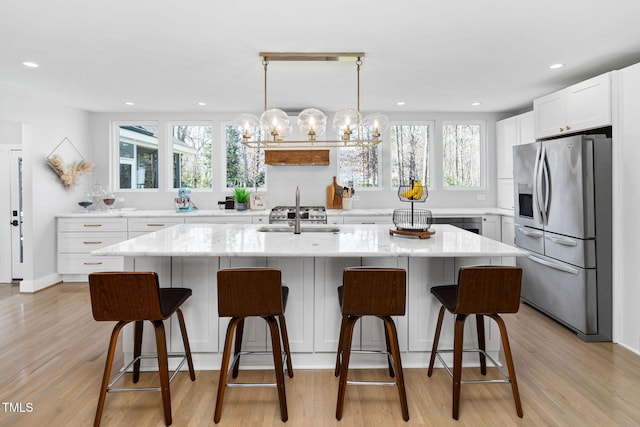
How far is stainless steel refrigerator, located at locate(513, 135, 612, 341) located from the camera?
9.86 feet

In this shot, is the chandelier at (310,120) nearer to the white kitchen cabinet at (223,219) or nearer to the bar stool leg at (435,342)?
the bar stool leg at (435,342)

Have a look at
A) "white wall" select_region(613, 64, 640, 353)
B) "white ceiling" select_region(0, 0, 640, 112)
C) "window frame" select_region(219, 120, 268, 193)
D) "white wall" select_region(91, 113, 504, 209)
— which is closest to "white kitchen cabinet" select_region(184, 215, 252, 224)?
"white wall" select_region(91, 113, 504, 209)

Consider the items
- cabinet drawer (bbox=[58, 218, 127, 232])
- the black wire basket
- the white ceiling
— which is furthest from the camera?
cabinet drawer (bbox=[58, 218, 127, 232])

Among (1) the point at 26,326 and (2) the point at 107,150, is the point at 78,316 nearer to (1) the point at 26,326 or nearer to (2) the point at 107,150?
(1) the point at 26,326

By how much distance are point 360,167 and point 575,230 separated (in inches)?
120

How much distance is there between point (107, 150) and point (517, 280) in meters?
5.56

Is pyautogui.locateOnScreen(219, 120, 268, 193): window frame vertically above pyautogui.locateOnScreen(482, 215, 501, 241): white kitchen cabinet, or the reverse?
pyautogui.locateOnScreen(219, 120, 268, 193): window frame

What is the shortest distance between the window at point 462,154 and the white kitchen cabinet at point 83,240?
182 inches

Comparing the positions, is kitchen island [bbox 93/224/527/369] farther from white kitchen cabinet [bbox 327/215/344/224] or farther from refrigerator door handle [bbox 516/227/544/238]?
white kitchen cabinet [bbox 327/215/344/224]

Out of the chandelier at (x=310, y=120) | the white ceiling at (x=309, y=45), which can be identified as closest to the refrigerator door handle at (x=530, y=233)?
the white ceiling at (x=309, y=45)

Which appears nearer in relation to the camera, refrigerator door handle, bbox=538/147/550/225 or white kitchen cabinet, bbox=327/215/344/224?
refrigerator door handle, bbox=538/147/550/225

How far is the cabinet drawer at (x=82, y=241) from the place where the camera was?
4816 mm

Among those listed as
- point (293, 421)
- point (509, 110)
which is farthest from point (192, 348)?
point (509, 110)

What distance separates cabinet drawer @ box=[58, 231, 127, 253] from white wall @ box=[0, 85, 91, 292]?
0.11m
